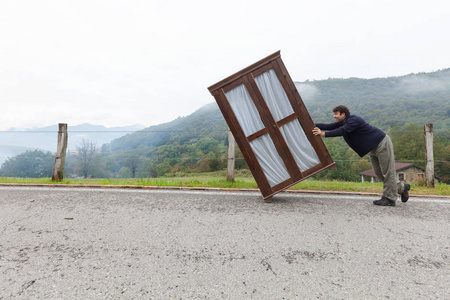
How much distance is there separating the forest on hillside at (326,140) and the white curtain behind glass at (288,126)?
93.7 inches

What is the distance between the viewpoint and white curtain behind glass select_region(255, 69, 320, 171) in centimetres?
391

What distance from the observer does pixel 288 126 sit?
3.92 m

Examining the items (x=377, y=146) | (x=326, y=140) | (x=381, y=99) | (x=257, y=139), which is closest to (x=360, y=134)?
(x=377, y=146)

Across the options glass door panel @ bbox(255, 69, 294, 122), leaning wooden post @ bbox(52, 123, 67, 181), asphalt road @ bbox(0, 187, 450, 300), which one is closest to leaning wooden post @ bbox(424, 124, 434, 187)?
asphalt road @ bbox(0, 187, 450, 300)

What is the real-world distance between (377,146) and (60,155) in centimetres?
731

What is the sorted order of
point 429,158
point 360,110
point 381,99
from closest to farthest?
point 429,158
point 360,110
point 381,99

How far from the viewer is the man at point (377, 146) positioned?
3721 millimetres

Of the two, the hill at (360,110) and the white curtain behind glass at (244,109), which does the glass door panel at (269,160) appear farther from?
the hill at (360,110)

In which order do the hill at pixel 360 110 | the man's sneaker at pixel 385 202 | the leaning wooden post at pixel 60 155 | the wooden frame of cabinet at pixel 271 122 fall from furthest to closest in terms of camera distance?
the hill at pixel 360 110 < the leaning wooden post at pixel 60 155 < the wooden frame of cabinet at pixel 271 122 < the man's sneaker at pixel 385 202

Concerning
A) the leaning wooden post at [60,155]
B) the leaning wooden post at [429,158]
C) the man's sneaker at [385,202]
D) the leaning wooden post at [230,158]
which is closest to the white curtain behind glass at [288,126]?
the man's sneaker at [385,202]

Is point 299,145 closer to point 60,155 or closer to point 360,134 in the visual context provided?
point 360,134

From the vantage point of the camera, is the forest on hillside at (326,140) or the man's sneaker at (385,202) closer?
the man's sneaker at (385,202)

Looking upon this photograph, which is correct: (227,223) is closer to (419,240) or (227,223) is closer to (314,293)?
(314,293)

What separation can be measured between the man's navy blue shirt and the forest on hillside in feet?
6.04
